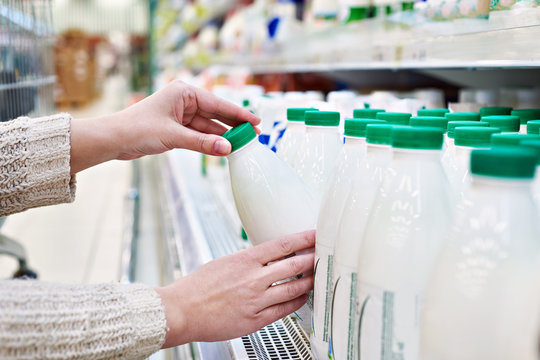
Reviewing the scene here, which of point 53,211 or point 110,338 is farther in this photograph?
point 53,211

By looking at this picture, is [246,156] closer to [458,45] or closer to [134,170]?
[458,45]

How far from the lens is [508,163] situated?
1.45 ft

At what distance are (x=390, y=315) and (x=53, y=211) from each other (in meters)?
4.23

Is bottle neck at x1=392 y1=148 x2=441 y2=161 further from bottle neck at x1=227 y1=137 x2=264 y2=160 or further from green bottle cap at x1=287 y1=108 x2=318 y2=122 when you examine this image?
green bottle cap at x1=287 y1=108 x2=318 y2=122

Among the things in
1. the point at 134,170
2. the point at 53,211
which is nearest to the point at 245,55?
the point at 134,170

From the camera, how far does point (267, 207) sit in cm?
90

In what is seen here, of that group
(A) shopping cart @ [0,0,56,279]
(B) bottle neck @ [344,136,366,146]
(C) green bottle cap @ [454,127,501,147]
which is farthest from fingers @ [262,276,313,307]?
(A) shopping cart @ [0,0,56,279]

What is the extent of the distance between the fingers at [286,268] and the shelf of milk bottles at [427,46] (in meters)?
0.49

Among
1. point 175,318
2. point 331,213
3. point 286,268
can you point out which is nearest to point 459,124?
point 331,213

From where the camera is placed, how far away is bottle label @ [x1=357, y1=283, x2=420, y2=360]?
567mm

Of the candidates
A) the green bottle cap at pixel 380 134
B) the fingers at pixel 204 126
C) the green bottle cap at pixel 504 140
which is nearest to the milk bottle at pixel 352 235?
the green bottle cap at pixel 380 134

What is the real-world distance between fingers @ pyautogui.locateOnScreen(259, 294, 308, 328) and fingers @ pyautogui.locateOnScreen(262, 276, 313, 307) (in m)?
0.02

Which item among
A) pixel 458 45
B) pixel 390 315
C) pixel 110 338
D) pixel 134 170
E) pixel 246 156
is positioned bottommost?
pixel 134 170

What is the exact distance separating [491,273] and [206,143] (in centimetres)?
62
